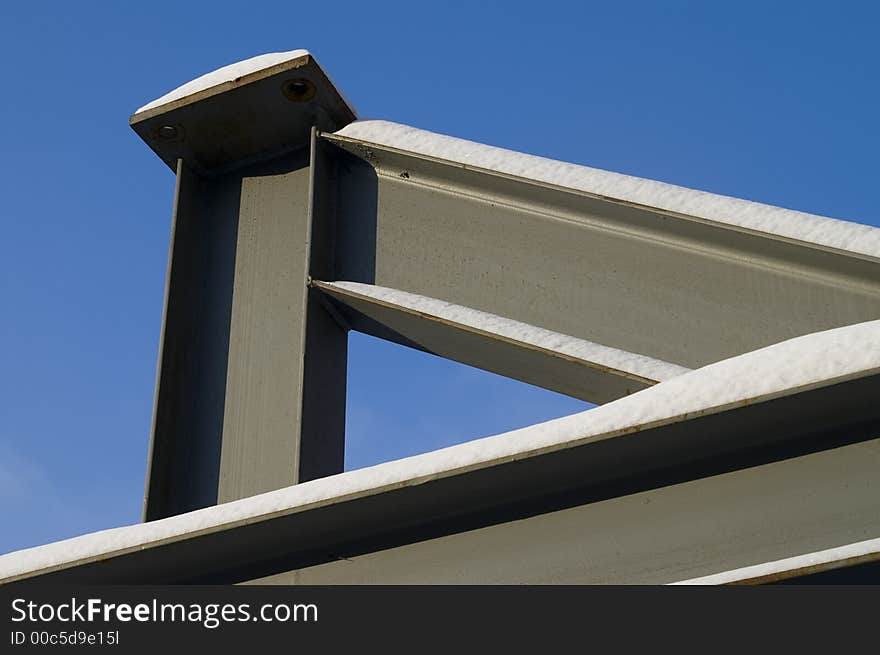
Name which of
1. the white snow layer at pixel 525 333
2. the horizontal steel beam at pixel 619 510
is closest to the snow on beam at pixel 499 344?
the white snow layer at pixel 525 333

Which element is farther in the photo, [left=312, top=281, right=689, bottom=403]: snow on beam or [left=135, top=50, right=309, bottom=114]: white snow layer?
[left=135, top=50, right=309, bottom=114]: white snow layer

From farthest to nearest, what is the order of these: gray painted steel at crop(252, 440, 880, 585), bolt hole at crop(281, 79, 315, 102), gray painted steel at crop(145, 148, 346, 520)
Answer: bolt hole at crop(281, 79, 315, 102) → gray painted steel at crop(145, 148, 346, 520) → gray painted steel at crop(252, 440, 880, 585)

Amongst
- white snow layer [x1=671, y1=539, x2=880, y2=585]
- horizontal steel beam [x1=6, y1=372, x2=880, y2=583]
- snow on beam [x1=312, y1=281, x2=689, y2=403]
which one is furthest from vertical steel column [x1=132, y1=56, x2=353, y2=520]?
white snow layer [x1=671, y1=539, x2=880, y2=585]

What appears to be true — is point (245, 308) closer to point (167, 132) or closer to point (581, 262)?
point (167, 132)

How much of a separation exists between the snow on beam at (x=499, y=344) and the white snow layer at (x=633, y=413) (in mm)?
428

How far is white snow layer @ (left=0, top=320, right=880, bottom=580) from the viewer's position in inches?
89.9

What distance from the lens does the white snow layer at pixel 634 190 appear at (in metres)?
2.78

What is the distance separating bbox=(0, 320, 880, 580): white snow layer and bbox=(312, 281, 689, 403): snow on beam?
43 centimetres

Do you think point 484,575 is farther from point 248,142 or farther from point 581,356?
point 248,142

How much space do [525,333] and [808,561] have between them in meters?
1.04

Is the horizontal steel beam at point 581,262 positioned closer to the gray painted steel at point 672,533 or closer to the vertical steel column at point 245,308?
the vertical steel column at point 245,308

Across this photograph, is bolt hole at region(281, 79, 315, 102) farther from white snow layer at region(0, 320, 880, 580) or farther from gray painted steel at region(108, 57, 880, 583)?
white snow layer at region(0, 320, 880, 580)

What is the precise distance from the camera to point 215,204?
149 inches

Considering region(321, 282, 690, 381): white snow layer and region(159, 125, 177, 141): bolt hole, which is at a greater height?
region(159, 125, 177, 141): bolt hole
